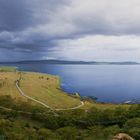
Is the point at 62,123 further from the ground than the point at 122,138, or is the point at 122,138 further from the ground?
the point at 122,138

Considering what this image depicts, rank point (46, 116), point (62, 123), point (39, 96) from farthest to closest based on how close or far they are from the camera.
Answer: point (39, 96), point (46, 116), point (62, 123)

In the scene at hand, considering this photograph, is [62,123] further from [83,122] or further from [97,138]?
[97,138]

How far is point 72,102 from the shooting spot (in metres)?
183

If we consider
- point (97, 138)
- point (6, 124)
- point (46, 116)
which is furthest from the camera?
Answer: point (46, 116)

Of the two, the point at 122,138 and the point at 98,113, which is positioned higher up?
the point at 122,138

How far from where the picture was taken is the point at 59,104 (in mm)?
176875

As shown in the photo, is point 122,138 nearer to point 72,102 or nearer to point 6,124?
point 6,124

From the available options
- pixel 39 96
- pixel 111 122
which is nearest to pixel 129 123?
pixel 111 122

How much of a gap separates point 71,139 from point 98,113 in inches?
1772

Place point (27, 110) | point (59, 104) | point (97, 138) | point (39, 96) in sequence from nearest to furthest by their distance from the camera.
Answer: point (97, 138), point (27, 110), point (59, 104), point (39, 96)

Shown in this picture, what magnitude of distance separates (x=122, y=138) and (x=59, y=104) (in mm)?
133937

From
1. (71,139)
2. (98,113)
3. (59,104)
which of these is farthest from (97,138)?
(59,104)

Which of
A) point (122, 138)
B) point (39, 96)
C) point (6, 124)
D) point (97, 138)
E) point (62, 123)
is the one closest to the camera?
point (122, 138)

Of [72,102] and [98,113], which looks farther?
[72,102]
